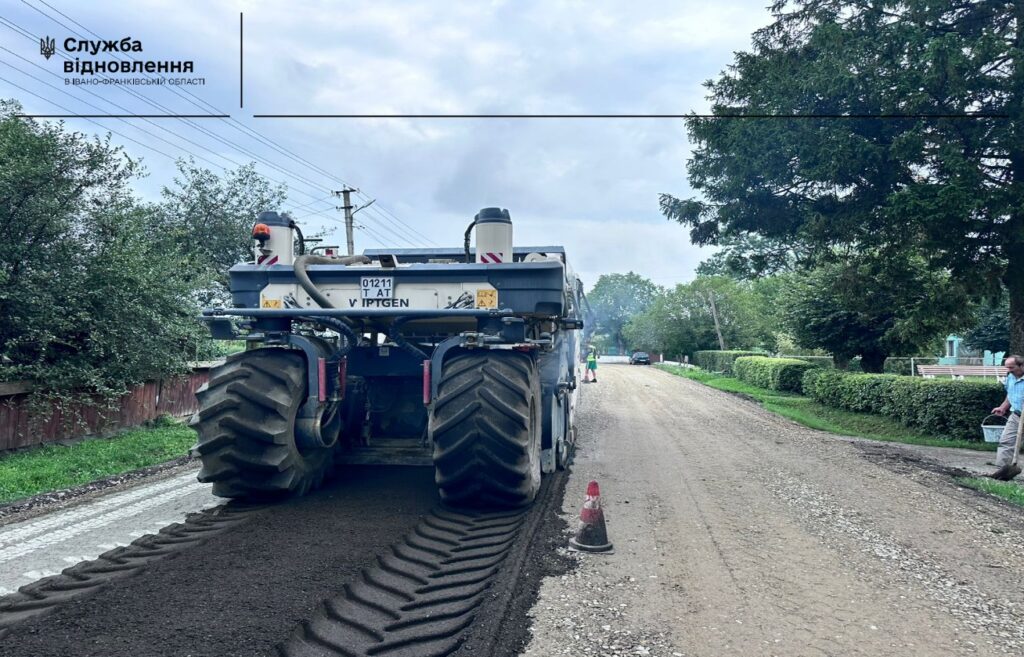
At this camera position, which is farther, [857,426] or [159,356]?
[857,426]

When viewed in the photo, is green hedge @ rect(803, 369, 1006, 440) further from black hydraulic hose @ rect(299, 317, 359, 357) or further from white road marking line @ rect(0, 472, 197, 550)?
white road marking line @ rect(0, 472, 197, 550)

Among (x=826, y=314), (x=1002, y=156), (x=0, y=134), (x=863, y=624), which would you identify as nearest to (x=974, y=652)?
(x=863, y=624)


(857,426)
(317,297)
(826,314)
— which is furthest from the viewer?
(826,314)

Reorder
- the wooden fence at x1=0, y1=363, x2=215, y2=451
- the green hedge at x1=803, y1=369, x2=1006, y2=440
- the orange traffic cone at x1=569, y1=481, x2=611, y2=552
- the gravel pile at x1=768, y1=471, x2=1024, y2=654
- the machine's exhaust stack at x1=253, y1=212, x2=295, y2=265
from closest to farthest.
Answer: the gravel pile at x1=768, y1=471, x2=1024, y2=654
the orange traffic cone at x1=569, y1=481, x2=611, y2=552
the machine's exhaust stack at x1=253, y1=212, x2=295, y2=265
the wooden fence at x1=0, y1=363, x2=215, y2=451
the green hedge at x1=803, y1=369, x2=1006, y2=440

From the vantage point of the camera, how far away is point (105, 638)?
3.34 m

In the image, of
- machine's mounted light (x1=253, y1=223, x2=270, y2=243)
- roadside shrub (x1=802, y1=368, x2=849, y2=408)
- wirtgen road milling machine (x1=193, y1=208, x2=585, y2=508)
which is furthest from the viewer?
roadside shrub (x1=802, y1=368, x2=849, y2=408)

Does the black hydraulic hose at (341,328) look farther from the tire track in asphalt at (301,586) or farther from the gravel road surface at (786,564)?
the gravel road surface at (786,564)

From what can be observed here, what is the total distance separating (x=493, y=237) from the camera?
21.3ft

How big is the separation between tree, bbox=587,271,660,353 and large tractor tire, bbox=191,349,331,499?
108871mm

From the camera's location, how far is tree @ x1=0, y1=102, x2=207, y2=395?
991cm

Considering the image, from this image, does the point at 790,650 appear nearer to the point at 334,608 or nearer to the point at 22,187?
the point at 334,608

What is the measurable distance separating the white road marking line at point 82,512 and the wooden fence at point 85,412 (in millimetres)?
2990

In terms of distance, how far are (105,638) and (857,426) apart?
49.6 feet

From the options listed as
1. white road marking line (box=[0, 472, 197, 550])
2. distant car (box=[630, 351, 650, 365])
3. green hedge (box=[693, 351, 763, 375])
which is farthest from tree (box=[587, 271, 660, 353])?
white road marking line (box=[0, 472, 197, 550])
